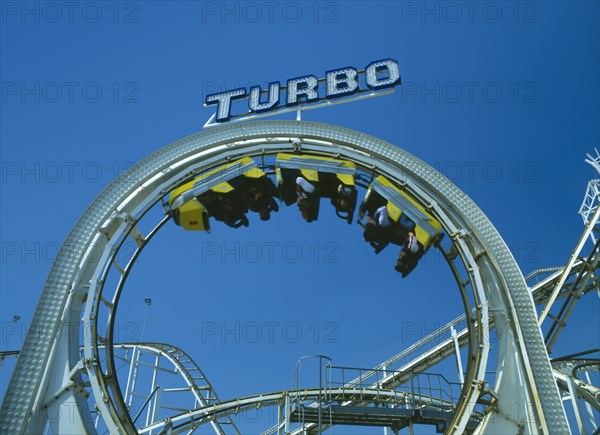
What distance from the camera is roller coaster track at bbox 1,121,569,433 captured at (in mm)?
6824

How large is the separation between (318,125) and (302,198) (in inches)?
47.5

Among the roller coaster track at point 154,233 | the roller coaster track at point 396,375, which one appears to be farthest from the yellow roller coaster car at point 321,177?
the roller coaster track at point 396,375

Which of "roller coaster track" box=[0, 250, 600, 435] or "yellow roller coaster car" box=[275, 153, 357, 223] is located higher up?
"yellow roller coaster car" box=[275, 153, 357, 223]

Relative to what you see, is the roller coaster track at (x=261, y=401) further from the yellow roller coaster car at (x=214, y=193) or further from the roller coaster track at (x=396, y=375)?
the yellow roller coaster car at (x=214, y=193)

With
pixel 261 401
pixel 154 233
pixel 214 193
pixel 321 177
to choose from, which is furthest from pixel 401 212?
pixel 261 401

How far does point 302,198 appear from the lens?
9.02 metres

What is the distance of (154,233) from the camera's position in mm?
8562

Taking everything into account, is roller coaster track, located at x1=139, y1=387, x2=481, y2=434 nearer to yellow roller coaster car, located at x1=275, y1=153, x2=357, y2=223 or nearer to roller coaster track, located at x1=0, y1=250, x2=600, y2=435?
roller coaster track, located at x1=0, y1=250, x2=600, y2=435

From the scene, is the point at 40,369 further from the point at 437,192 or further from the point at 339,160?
the point at 437,192

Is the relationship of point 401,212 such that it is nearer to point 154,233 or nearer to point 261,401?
point 154,233

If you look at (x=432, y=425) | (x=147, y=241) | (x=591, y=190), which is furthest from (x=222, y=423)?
(x=591, y=190)

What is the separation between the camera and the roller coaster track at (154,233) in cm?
682

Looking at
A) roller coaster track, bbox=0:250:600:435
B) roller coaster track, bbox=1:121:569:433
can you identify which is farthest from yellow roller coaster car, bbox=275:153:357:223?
roller coaster track, bbox=0:250:600:435

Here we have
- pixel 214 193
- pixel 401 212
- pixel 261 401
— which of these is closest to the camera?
pixel 401 212
